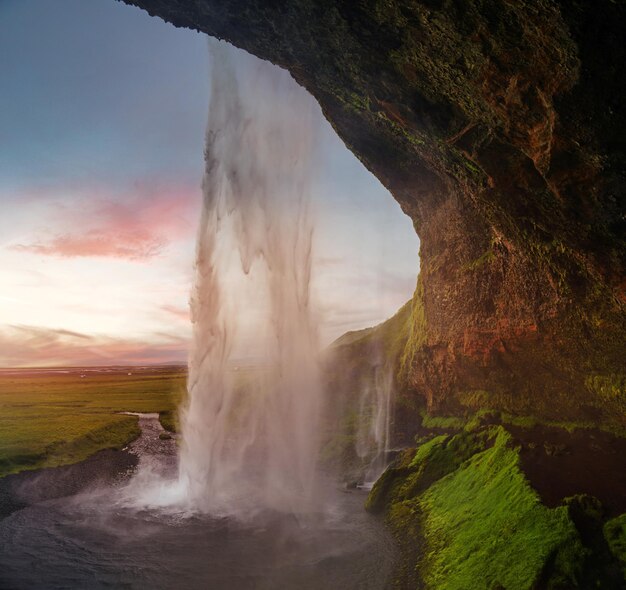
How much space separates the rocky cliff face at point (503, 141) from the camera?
8.57m

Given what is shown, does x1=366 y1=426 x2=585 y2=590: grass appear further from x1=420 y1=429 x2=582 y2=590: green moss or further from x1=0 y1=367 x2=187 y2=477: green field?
x1=0 y1=367 x2=187 y2=477: green field

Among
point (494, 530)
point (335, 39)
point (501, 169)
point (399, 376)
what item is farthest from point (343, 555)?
point (399, 376)

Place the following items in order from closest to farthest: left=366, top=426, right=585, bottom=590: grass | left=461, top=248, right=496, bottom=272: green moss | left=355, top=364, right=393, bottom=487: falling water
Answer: left=366, top=426, right=585, bottom=590: grass
left=461, top=248, right=496, bottom=272: green moss
left=355, top=364, right=393, bottom=487: falling water

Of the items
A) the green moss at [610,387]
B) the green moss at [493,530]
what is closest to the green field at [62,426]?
the green moss at [493,530]

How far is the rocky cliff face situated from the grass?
488 centimetres

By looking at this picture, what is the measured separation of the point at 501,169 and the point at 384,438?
75.3 feet

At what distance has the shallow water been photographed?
42.8 ft

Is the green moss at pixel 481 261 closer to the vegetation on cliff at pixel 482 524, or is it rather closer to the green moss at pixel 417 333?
the green moss at pixel 417 333

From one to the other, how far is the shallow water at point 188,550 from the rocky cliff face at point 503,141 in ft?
38.2

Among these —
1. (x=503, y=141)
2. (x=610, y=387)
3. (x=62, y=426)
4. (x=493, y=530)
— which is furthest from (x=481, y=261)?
(x=62, y=426)

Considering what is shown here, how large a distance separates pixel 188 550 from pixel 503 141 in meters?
18.4

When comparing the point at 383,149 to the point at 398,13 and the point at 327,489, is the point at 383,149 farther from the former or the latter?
the point at 327,489

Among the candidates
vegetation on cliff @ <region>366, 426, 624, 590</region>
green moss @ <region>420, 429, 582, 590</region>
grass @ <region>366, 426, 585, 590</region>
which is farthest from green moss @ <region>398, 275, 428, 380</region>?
green moss @ <region>420, 429, 582, 590</region>

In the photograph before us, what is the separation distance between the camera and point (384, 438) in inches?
1179
